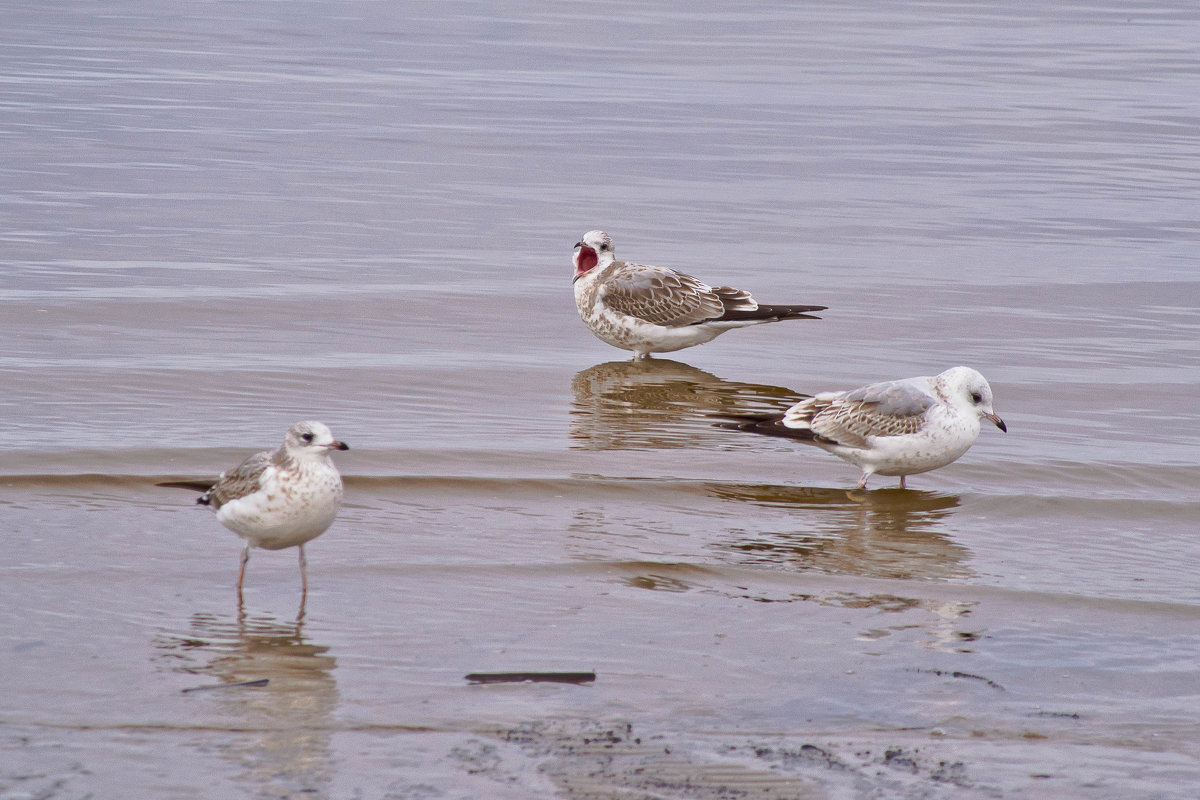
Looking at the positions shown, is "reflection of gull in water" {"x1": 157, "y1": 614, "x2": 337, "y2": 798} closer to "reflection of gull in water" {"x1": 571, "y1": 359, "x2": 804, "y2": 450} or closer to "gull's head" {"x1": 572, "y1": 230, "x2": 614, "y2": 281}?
"reflection of gull in water" {"x1": 571, "y1": 359, "x2": 804, "y2": 450}

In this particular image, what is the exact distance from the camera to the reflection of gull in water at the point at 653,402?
32.7ft

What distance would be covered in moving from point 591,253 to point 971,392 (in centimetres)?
502

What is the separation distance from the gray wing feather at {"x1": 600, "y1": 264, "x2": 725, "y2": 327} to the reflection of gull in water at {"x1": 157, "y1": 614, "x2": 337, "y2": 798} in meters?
6.51

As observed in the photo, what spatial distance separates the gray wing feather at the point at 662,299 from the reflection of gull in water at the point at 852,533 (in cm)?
368

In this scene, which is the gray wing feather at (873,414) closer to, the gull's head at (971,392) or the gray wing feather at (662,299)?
the gull's head at (971,392)

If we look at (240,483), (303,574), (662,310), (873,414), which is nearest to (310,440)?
(240,483)

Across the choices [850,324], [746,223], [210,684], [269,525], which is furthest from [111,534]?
[746,223]

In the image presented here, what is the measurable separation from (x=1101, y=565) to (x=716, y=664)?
8.58 ft

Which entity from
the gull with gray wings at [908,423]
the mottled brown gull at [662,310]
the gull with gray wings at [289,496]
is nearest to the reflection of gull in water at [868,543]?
the gull with gray wings at [908,423]

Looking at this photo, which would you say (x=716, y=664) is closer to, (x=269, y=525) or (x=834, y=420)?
(x=269, y=525)

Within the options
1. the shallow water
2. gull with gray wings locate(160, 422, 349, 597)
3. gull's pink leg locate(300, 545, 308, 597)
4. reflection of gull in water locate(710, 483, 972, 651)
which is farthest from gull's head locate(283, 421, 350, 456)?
reflection of gull in water locate(710, 483, 972, 651)

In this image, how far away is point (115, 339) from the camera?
12.3m

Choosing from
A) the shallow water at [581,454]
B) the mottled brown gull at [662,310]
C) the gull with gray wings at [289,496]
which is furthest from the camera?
the mottled brown gull at [662,310]

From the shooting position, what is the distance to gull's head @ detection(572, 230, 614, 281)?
12.9m
